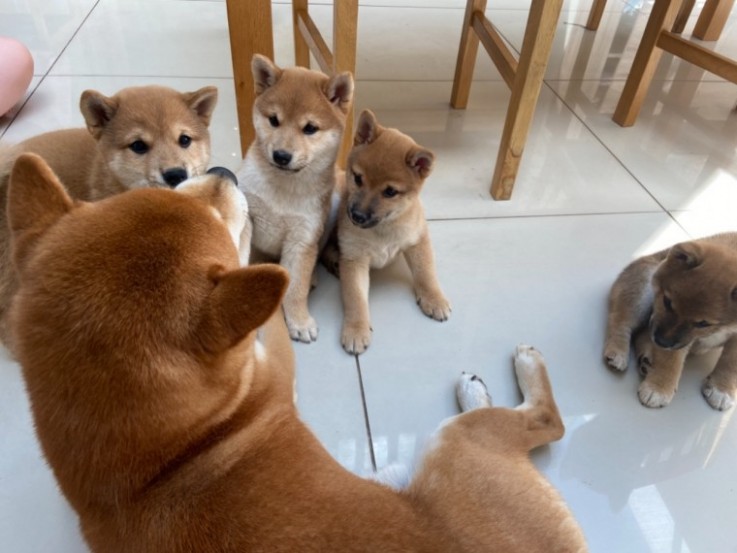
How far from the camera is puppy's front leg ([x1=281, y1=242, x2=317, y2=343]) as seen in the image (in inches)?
62.0

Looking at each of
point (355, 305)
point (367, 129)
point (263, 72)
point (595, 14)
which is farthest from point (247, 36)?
point (595, 14)

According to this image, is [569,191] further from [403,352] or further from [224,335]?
[224,335]

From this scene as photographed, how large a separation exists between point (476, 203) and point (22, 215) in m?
1.62

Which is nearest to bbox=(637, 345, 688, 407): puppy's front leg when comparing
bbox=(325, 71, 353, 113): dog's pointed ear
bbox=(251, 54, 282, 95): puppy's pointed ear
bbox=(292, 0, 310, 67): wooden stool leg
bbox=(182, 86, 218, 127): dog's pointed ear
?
bbox=(325, 71, 353, 113): dog's pointed ear

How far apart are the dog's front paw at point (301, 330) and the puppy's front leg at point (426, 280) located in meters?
0.36

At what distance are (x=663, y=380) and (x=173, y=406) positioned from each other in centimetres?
131

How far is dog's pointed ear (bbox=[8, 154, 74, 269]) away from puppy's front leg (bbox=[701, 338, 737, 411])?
1628 millimetres

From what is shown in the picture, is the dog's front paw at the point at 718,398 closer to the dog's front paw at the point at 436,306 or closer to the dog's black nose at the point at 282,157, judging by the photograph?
the dog's front paw at the point at 436,306

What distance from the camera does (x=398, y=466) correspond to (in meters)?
1.24

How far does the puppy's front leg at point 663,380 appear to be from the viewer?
149 cm

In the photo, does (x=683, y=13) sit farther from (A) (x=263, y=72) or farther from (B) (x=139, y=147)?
(B) (x=139, y=147)

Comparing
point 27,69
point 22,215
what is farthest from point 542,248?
point 27,69

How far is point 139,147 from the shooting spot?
4.80 feet

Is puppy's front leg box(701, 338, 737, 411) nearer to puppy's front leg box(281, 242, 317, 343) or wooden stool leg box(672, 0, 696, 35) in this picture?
puppy's front leg box(281, 242, 317, 343)
